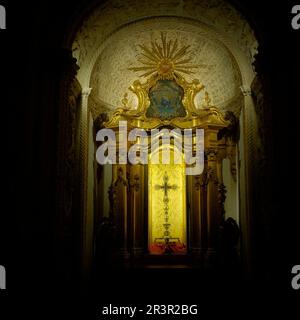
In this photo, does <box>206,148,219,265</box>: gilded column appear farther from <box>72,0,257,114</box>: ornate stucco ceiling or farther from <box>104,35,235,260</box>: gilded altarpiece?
<box>72,0,257,114</box>: ornate stucco ceiling

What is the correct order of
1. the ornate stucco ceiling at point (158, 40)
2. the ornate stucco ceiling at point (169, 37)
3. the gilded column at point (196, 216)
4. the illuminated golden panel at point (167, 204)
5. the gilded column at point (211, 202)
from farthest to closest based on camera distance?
the illuminated golden panel at point (167, 204), the gilded column at point (196, 216), the gilded column at point (211, 202), the ornate stucco ceiling at point (158, 40), the ornate stucco ceiling at point (169, 37)

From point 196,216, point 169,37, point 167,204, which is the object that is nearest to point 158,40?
point 169,37

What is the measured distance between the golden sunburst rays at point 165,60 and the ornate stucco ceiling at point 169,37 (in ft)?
0.45

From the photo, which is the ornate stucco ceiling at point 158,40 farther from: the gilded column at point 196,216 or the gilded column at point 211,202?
the gilded column at point 196,216

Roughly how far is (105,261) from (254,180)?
129 inches

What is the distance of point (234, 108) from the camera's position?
9242 millimetres

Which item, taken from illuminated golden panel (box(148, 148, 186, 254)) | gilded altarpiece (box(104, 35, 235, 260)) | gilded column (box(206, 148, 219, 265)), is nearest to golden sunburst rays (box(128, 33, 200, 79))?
gilded altarpiece (box(104, 35, 235, 260))

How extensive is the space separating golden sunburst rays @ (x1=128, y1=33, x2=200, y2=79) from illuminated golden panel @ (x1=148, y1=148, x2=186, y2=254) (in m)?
1.96

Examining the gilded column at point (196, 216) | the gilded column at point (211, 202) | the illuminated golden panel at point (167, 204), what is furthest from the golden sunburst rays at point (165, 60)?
the gilded column at point (196, 216)

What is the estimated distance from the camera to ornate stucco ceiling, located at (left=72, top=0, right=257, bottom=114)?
7891 millimetres

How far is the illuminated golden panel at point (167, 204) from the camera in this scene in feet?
32.1
